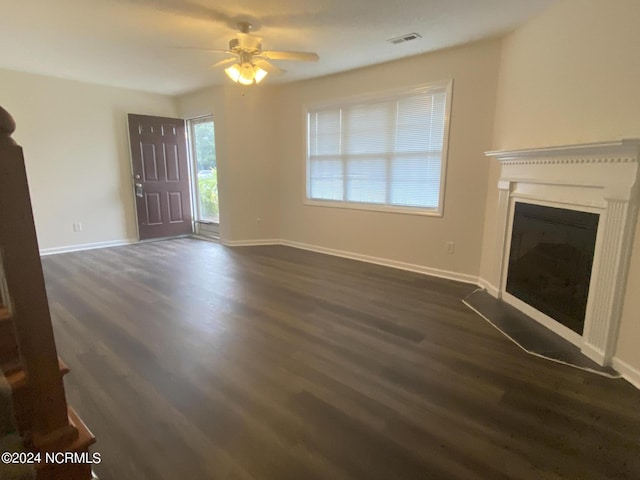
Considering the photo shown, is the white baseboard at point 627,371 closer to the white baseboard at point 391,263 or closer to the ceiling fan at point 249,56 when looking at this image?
the white baseboard at point 391,263

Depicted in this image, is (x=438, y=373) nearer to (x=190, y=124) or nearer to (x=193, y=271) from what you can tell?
(x=193, y=271)

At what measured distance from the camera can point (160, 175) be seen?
5.88 metres

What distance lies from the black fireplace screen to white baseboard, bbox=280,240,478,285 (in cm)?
69

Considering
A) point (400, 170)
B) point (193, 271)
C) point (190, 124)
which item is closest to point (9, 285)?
point (193, 271)

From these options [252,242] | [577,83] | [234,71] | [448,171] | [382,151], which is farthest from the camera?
[252,242]

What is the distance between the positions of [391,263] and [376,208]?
2.49 ft

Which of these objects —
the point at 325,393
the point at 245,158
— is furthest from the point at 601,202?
the point at 245,158

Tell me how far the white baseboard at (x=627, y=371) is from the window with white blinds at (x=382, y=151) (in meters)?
2.20

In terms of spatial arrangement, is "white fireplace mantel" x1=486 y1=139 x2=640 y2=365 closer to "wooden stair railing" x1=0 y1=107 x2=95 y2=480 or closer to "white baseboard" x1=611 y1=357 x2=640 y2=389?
"white baseboard" x1=611 y1=357 x2=640 y2=389

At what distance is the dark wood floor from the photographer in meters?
1.47

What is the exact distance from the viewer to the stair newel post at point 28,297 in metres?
0.92

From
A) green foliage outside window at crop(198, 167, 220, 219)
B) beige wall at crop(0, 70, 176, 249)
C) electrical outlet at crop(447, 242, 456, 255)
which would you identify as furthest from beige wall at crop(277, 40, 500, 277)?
beige wall at crop(0, 70, 176, 249)

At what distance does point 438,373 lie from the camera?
2119mm

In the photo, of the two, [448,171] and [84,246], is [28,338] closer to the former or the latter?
[448,171]
